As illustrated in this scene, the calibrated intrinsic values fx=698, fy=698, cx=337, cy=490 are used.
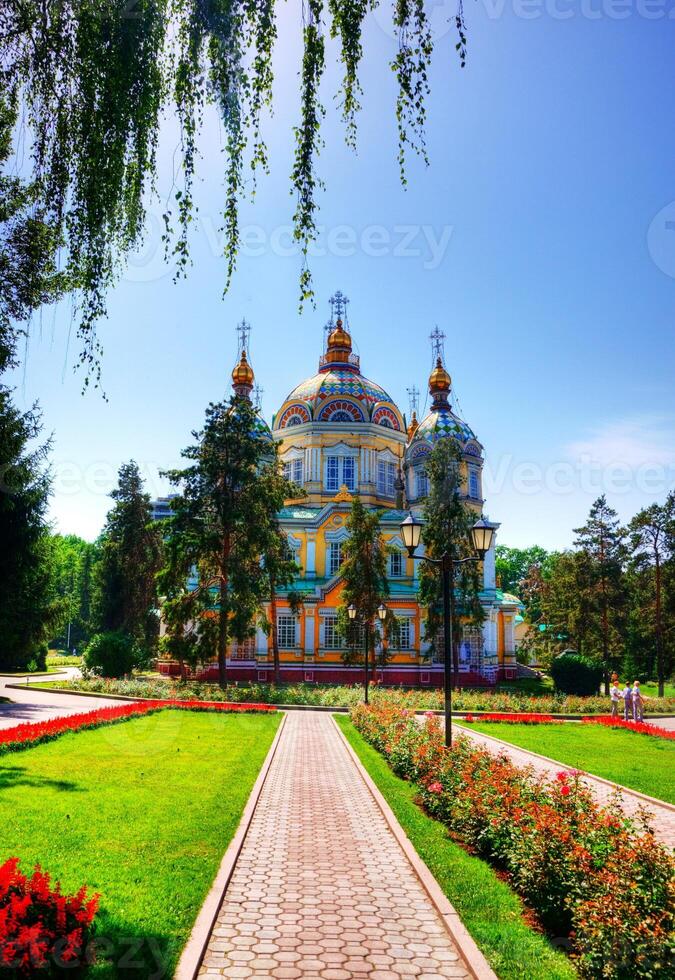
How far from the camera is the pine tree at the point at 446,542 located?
33.7 meters

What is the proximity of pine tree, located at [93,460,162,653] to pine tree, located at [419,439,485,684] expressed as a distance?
19.7 metres

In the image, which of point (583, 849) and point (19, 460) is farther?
point (19, 460)

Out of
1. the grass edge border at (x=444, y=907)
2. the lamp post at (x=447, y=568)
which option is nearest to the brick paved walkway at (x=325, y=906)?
the grass edge border at (x=444, y=907)

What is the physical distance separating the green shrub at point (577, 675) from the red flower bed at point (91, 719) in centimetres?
1619

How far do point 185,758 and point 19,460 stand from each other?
59.0 feet

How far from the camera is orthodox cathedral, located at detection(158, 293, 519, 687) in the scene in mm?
39031

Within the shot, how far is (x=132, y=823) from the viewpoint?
8594 millimetres

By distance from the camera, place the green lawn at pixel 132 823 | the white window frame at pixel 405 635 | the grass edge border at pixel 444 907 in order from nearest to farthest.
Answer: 1. the grass edge border at pixel 444 907
2. the green lawn at pixel 132 823
3. the white window frame at pixel 405 635

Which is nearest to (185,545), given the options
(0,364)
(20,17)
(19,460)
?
(19,460)

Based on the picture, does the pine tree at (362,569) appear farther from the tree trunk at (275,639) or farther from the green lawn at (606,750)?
the green lawn at (606,750)

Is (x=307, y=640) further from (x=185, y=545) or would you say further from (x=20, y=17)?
(x=20, y=17)

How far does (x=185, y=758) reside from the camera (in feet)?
45.5

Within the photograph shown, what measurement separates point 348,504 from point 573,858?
3759cm

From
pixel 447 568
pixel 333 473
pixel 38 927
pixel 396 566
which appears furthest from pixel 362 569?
pixel 38 927
